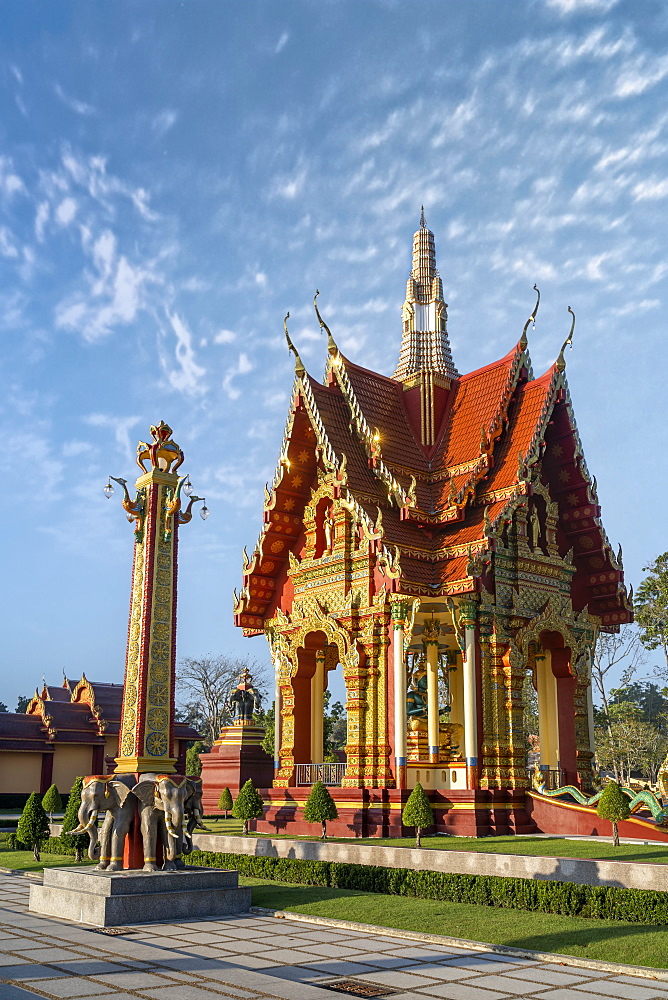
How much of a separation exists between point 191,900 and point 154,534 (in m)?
4.41

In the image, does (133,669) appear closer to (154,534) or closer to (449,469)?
(154,534)

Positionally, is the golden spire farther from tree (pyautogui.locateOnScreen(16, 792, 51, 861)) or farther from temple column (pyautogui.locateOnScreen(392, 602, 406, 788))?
tree (pyautogui.locateOnScreen(16, 792, 51, 861))

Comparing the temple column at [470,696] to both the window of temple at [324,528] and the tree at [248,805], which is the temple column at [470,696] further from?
the tree at [248,805]

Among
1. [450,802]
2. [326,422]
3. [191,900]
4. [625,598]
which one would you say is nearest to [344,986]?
[191,900]

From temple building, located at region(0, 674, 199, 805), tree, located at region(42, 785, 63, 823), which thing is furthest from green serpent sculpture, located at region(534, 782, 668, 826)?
temple building, located at region(0, 674, 199, 805)

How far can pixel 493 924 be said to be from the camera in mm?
9172

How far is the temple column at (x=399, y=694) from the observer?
1611cm

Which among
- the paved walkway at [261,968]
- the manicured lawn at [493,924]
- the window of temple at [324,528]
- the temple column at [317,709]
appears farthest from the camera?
the temple column at [317,709]

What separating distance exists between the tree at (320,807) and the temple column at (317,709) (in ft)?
14.6

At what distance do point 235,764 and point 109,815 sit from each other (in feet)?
41.1

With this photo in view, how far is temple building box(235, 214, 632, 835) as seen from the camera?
651 inches

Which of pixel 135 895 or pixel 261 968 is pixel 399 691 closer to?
pixel 135 895

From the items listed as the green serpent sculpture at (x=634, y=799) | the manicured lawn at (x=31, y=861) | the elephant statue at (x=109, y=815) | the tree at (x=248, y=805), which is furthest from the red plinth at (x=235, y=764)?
the elephant statue at (x=109, y=815)

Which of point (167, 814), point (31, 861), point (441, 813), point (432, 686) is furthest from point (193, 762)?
point (167, 814)
